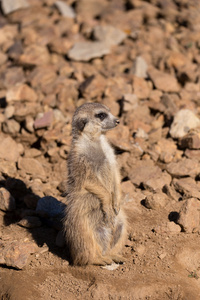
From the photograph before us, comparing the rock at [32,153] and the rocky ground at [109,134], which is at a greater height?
the rocky ground at [109,134]

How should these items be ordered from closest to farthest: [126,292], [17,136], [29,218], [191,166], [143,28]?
[126,292], [29,218], [191,166], [17,136], [143,28]

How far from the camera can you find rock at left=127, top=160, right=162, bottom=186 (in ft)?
15.6

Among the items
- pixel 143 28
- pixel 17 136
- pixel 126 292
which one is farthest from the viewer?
pixel 143 28

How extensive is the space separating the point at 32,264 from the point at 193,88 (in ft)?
12.1

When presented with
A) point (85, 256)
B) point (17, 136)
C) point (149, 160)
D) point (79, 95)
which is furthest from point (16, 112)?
point (85, 256)

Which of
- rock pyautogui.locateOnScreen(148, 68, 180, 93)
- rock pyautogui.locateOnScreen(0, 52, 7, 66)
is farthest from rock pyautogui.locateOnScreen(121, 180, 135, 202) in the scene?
rock pyautogui.locateOnScreen(0, 52, 7, 66)

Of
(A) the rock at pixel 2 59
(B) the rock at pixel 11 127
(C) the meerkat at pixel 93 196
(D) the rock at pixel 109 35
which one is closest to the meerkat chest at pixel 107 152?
(C) the meerkat at pixel 93 196

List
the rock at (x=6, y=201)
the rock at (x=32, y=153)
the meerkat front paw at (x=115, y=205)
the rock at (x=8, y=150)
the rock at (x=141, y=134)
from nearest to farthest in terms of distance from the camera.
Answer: the meerkat front paw at (x=115, y=205), the rock at (x=6, y=201), the rock at (x=8, y=150), the rock at (x=141, y=134), the rock at (x=32, y=153)

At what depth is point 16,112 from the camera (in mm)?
5891

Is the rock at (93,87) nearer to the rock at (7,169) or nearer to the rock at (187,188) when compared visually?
the rock at (7,169)

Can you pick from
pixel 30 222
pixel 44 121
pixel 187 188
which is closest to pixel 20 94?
pixel 44 121

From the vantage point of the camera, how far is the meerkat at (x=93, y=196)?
3.61 meters

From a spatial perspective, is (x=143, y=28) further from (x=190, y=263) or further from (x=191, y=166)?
(x=190, y=263)

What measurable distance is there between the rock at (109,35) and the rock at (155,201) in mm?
3907
